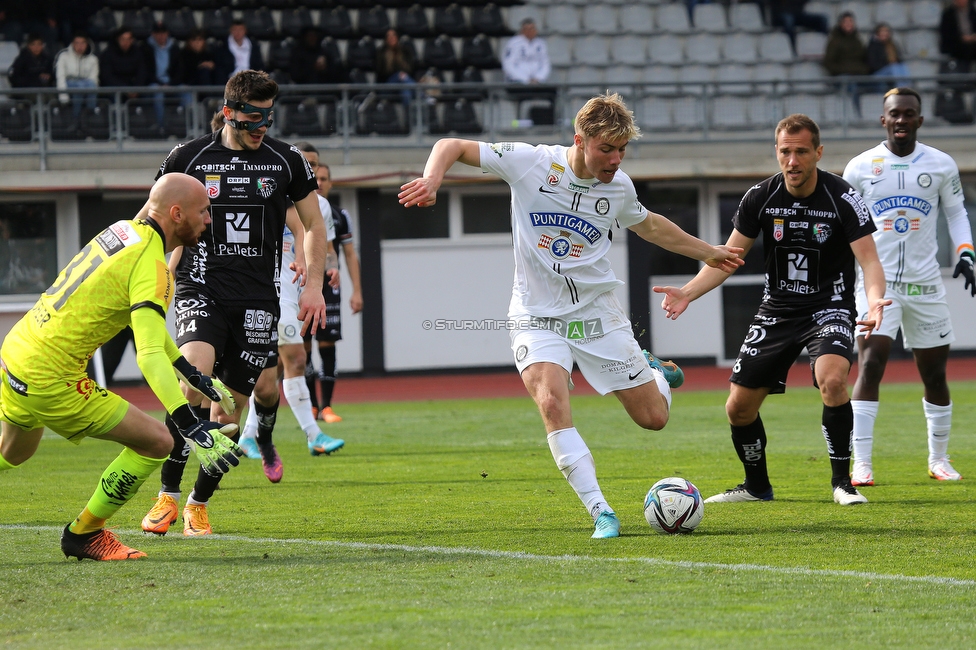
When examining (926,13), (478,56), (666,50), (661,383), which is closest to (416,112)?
(478,56)

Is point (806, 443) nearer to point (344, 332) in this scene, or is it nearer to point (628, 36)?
point (344, 332)

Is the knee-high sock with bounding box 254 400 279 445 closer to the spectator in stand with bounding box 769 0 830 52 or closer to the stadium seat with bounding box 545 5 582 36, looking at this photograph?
the stadium seat with bounding box 545 5 582 36

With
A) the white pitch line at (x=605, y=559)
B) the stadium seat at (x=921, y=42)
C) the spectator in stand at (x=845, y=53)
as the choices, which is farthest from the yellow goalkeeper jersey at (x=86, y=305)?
the stadium seat at (x=921, y=42)

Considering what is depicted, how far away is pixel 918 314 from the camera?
838 centimetres

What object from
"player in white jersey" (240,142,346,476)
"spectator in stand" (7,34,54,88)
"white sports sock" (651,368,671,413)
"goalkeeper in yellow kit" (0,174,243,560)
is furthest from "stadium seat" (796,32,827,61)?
"goalkeeper in yellow kit" (0,174,243,560)

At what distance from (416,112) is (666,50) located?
5.94 meters

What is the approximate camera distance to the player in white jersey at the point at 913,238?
27.2 feet

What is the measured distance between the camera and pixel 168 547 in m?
5.96

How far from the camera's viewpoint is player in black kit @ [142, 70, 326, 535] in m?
6.36

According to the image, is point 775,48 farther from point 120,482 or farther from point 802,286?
point 120,482

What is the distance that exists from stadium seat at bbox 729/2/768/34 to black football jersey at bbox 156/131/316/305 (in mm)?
19156

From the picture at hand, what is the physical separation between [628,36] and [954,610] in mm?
20256

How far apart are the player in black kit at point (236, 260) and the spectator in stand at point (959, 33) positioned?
760 inches

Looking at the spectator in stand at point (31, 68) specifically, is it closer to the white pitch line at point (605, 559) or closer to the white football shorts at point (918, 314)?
the white football shorts at point (918, 314)
